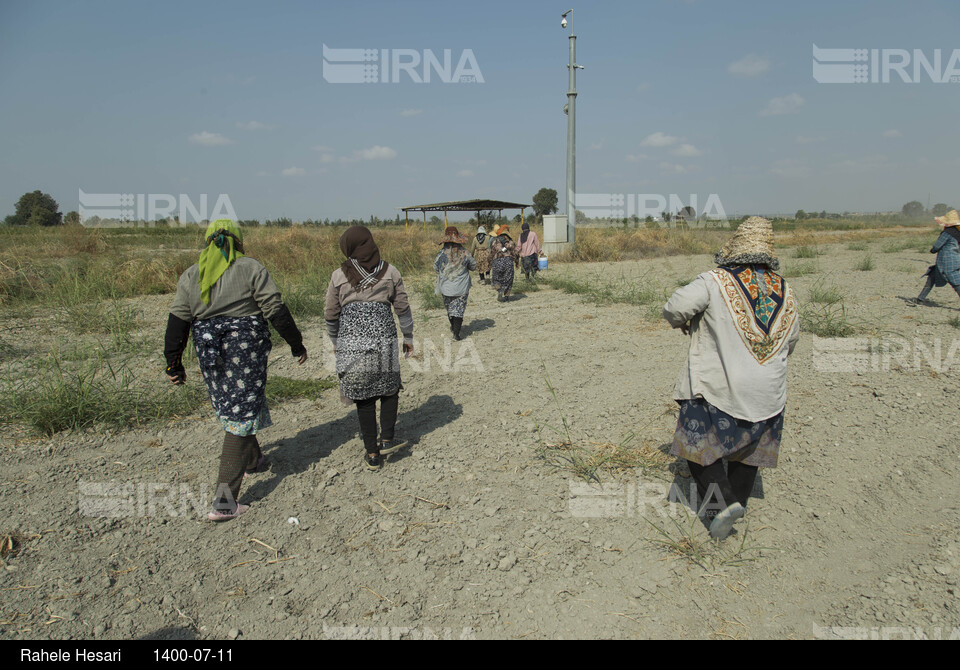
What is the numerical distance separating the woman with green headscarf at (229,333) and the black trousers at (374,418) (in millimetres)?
597

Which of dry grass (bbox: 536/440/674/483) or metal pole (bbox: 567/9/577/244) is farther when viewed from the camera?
metal pole (bbox: 567/9/577/244)

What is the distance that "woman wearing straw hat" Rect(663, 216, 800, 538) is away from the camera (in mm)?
2201

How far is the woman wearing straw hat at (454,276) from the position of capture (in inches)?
249

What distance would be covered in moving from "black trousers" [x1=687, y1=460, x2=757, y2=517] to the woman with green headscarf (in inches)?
89.3

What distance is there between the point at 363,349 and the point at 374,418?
48 centimetres

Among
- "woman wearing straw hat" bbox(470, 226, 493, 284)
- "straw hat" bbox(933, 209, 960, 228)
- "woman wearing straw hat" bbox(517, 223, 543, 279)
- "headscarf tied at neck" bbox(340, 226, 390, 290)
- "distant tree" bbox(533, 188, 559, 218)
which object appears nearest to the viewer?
"headscarf tied at neck" bbox(340, 226, 390, 290)

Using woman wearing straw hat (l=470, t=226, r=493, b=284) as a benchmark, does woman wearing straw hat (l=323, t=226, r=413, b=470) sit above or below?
below

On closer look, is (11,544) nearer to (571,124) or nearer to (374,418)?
(374,418)

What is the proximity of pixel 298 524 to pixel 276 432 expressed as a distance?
4.43ft

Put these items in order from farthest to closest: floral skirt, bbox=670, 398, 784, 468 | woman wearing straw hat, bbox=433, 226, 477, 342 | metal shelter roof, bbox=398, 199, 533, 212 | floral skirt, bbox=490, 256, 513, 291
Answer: metal shelter roof, bbox=398, 199, 533, 212 < floral skirt, bbox=490, 256, 513, 291 < woman wearing straw hat, bbox=433, 226, 477, 342 < floral skirt, bbox=670, 398, 784, 468

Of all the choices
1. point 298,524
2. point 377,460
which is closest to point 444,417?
point 377,460

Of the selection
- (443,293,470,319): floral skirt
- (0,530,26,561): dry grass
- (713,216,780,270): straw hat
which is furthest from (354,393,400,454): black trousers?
(443,293,470,319): floral skirt

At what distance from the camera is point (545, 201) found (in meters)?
63.5

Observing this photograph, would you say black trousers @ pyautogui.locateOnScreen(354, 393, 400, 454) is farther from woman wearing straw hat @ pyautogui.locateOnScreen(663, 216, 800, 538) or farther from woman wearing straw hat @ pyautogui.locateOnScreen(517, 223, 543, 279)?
woman wearing straw hat @ pyautogui.locateOnScreen(517, 223, 543, 279)
